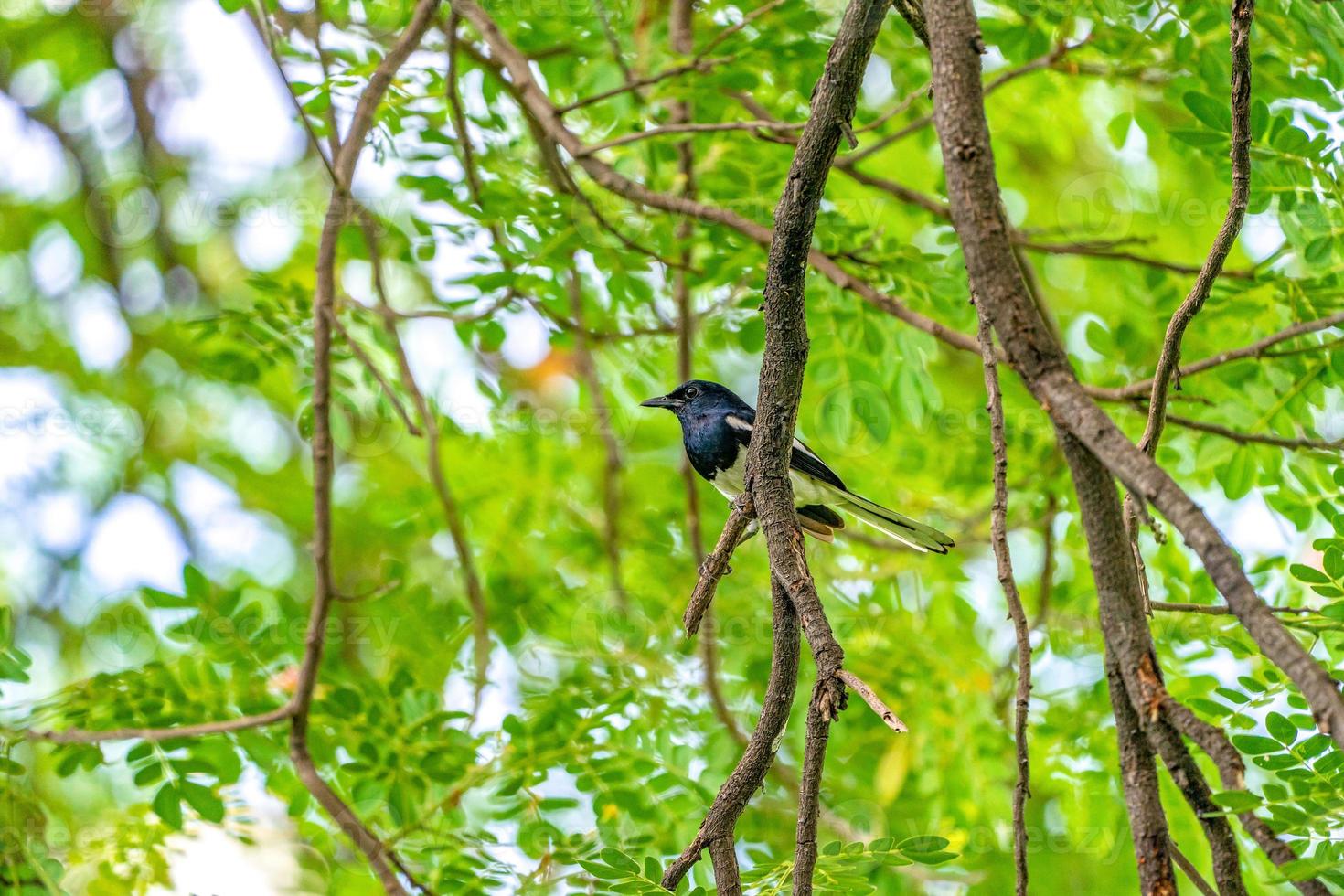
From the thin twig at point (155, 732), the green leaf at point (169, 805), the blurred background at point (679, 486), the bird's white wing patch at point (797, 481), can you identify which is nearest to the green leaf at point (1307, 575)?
the blurred background at point (679, 486)

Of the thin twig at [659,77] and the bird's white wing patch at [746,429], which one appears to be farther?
the bird's white wing patch at [746,429]

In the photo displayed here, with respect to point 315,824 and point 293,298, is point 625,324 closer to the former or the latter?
point 293,298

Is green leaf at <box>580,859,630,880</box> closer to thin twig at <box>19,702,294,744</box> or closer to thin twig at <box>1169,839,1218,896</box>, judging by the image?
thin twig at <box>1169,839,1218,896</box>

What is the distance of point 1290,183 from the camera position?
306cm

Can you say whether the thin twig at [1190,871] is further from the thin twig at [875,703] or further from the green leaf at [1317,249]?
the green leaf at [1317,249]

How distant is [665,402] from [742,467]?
50 cm

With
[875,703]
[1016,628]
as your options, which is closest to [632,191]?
[1016,628]

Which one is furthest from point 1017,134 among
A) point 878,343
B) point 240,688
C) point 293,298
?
point 240,688

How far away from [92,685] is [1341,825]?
3.66 meters

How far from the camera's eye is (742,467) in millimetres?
4680

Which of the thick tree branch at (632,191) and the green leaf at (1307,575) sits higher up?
the thick tree branch at (632,191)

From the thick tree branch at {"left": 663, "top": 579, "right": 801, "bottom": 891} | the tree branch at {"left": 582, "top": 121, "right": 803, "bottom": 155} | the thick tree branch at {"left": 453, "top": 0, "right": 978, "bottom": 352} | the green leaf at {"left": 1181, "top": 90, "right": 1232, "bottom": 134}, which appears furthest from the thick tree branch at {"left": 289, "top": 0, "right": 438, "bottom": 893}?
the green leaf at {"left": 1181, "top": 90, "right": 1232, "bottom": 134}

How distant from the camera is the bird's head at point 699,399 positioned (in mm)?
4891

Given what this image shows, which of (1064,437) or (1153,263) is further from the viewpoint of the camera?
(1153,263)
